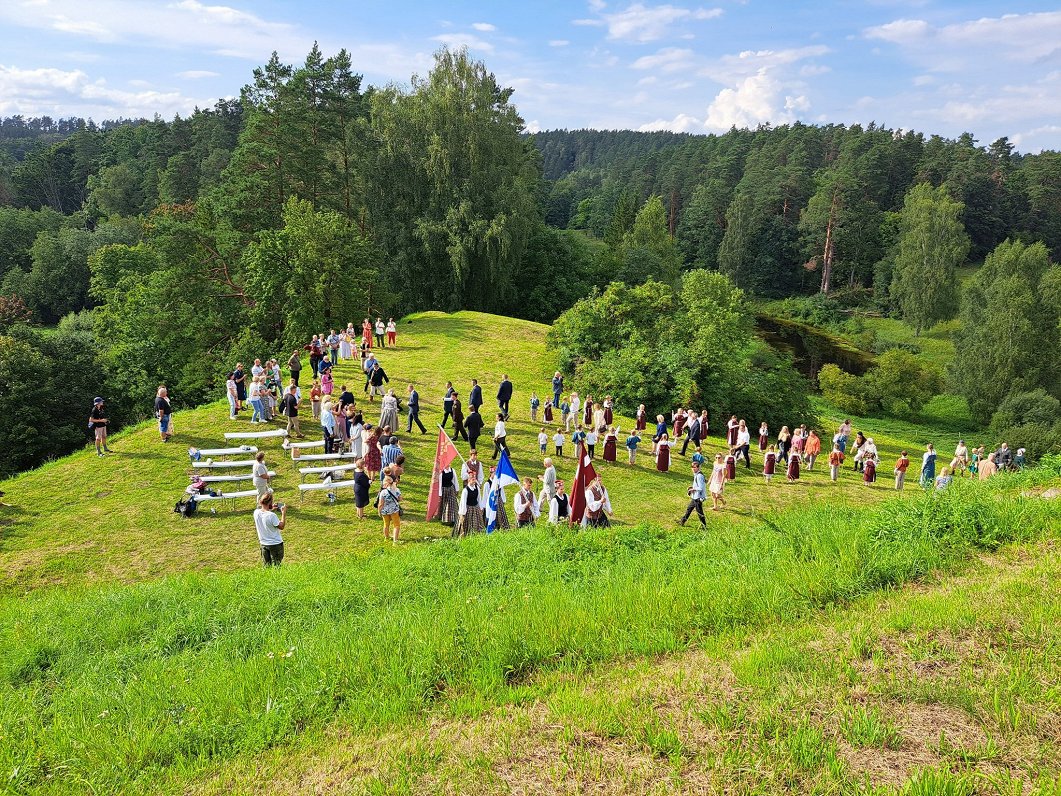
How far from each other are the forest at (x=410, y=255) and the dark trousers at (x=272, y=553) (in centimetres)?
1819

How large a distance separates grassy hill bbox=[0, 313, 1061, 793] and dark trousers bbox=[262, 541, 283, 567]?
1.00 metres

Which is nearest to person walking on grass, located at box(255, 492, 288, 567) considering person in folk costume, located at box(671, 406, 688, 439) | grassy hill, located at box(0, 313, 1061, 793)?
grassy hill, located at box(0, 313, 1061, 793)

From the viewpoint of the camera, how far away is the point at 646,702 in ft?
15.6

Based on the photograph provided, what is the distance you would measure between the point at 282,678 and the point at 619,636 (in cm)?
309

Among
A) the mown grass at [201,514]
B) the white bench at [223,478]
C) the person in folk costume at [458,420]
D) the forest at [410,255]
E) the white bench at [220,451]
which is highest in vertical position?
the forest at [410,255]

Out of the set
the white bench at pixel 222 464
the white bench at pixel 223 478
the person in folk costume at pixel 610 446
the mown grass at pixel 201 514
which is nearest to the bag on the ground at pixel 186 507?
the mown grass at pixel 201 514

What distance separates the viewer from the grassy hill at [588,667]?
4.21 metres

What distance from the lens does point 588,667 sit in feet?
18.0

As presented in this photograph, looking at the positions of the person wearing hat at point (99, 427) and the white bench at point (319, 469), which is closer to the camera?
the white bench at point (319, 469)

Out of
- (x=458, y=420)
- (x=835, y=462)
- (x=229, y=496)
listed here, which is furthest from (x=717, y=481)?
(x=229, y=496)

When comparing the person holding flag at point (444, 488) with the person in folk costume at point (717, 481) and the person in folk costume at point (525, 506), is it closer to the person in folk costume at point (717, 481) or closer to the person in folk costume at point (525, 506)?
the person in folk costume at point (525, 506)

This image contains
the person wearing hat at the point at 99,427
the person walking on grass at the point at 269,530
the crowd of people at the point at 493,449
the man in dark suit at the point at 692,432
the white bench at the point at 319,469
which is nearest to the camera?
the person walking on grass at the point at 269,530

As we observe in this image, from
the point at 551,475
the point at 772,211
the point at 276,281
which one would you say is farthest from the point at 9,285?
the point at 772,211

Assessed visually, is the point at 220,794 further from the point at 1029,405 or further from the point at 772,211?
the point at 772,211
